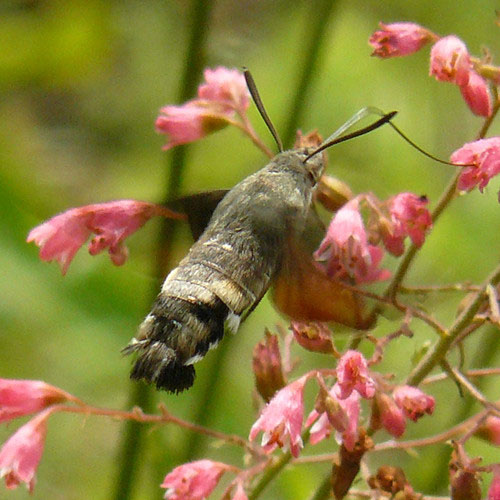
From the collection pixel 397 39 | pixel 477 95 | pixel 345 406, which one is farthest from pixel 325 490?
pixel 397 39

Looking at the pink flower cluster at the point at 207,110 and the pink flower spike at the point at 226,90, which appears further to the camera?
the pink flower spike at the point at 226,90

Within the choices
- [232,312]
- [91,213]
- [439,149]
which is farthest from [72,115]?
[232,312]

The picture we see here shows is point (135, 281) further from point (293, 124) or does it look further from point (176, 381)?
point (176, 381)

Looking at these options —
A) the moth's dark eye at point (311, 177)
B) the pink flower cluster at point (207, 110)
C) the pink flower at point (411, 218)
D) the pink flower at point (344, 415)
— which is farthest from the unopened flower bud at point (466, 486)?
the pink flower cluster at point (207, 110)

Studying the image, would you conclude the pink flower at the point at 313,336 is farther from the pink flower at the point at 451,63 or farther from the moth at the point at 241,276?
the pink flower at the point at 451,63

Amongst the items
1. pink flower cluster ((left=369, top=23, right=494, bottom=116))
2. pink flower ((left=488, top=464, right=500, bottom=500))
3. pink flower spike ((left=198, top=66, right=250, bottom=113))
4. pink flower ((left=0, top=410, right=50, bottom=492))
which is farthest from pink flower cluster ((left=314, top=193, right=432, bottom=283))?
pink flower ((left=0, top=410, right=50, bottom=492))

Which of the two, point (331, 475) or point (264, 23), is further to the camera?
point (264, 23)
